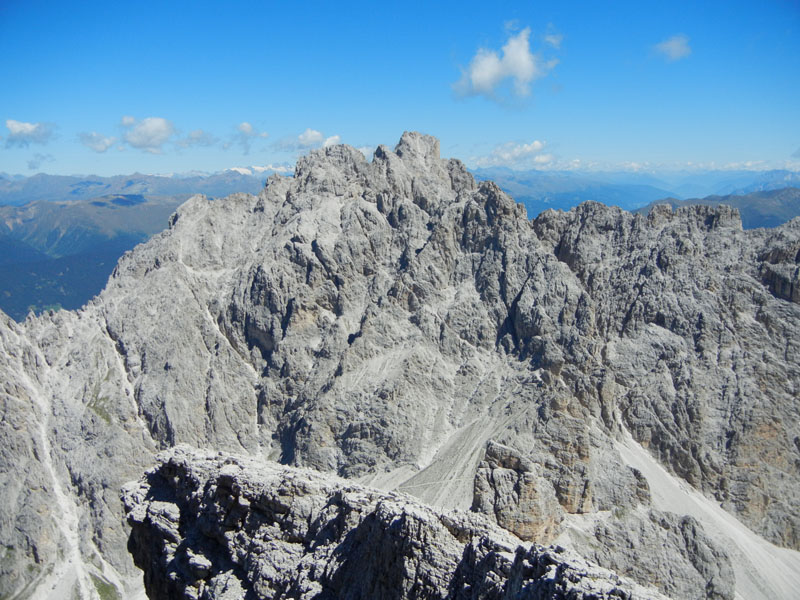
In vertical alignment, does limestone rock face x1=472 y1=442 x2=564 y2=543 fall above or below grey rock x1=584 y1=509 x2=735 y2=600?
above

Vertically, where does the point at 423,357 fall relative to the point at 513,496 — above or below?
above

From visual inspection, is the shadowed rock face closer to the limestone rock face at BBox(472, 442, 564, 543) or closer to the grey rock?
the grey rock

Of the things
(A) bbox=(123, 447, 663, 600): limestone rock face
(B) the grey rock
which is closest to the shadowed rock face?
(B) the grey rock

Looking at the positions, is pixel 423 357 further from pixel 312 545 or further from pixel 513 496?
pixel 312 545

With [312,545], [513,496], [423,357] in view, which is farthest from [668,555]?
[312,545]

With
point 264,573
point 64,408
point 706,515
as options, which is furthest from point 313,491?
point 64,408
